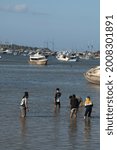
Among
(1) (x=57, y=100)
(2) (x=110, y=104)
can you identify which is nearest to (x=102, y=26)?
(2) (x=110, y=104)

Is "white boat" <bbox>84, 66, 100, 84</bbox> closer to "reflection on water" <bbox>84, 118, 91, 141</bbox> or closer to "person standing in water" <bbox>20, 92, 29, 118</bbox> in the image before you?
"person standing in water" <bbox>20, 92, 29, 118</bbox>

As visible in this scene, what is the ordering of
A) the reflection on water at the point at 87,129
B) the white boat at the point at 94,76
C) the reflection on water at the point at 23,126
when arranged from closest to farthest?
the reflection on water at the point at 87,129
the reflection on water at the point at 23,126
the white boat at the point at 94,76

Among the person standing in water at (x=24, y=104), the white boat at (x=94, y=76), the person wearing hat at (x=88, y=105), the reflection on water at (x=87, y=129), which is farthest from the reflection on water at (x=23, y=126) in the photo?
the white boat at (x=94, y=76)

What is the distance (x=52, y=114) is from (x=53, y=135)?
24.0 feet

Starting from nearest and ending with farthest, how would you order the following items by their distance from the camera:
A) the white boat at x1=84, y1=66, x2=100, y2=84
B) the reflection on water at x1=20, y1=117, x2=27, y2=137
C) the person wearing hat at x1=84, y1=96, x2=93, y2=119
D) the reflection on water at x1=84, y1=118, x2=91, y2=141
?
the reflection on water at x1=84, y1=118, x2=91, y2=141
the reflection on water at x1=20, y1=117, x2=27, y2=137
the person wearing hat at x1=84, y1=96, x2=93, y2=119
the white boat at x1=84, y1=66, x2=100, y2=84

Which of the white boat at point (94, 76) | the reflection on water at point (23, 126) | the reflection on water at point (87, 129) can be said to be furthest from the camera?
the white boat at point (94, 76)

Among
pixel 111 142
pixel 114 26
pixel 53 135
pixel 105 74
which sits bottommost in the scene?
pixel 53 135

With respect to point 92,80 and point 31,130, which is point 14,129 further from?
point 92,80

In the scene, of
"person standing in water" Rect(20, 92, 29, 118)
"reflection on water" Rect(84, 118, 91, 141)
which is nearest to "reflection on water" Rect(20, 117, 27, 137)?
"person standing in water" Rect(20, 92, 29, 118)

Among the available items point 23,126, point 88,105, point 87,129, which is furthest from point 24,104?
point 87,129

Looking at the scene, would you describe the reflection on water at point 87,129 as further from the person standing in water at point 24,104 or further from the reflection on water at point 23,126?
the person standing in water at point 24,104

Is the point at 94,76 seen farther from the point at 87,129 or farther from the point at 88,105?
the point at 87,129

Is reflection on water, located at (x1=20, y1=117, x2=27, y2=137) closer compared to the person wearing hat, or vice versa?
reflection on water, located at (x1=20, y1=117, x2=27, y2=137)

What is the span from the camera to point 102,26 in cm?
381
